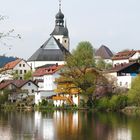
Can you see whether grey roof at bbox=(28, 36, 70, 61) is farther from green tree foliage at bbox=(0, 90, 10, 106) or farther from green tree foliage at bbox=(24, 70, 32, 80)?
green tree foliage at bbox=(0, 90, 10, 106)

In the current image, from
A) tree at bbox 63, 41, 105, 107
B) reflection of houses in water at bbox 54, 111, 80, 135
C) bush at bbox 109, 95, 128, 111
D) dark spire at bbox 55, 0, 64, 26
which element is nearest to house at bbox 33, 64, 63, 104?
tree at bbox 63, 41, 105, 107

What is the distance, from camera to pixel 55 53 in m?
97.8

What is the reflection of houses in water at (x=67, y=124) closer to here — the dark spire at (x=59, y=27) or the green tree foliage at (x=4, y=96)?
the green tree foliage at (x=4, y=96)

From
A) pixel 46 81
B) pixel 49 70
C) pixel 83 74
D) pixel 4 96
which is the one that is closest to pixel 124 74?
pixel 83 74

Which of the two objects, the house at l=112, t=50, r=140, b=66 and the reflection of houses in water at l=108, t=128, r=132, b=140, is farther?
the house at l=112, t=50, r=140, b=66

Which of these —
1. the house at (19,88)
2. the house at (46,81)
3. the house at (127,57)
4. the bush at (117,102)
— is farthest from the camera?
the house at (127,57)

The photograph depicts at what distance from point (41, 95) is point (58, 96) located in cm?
590

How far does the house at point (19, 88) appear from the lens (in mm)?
72188

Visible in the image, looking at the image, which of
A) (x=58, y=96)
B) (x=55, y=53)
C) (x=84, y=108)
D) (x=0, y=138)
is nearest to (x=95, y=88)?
(x=84, y=108)

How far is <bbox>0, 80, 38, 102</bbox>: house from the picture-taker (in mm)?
72188

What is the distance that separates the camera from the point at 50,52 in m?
98.4

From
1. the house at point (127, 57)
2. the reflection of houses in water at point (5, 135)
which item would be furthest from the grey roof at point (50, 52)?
the reflection of houses in water at point (5, 135)

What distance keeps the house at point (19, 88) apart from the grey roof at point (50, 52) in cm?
2082

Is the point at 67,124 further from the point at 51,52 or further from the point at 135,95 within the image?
the point at 51,52
